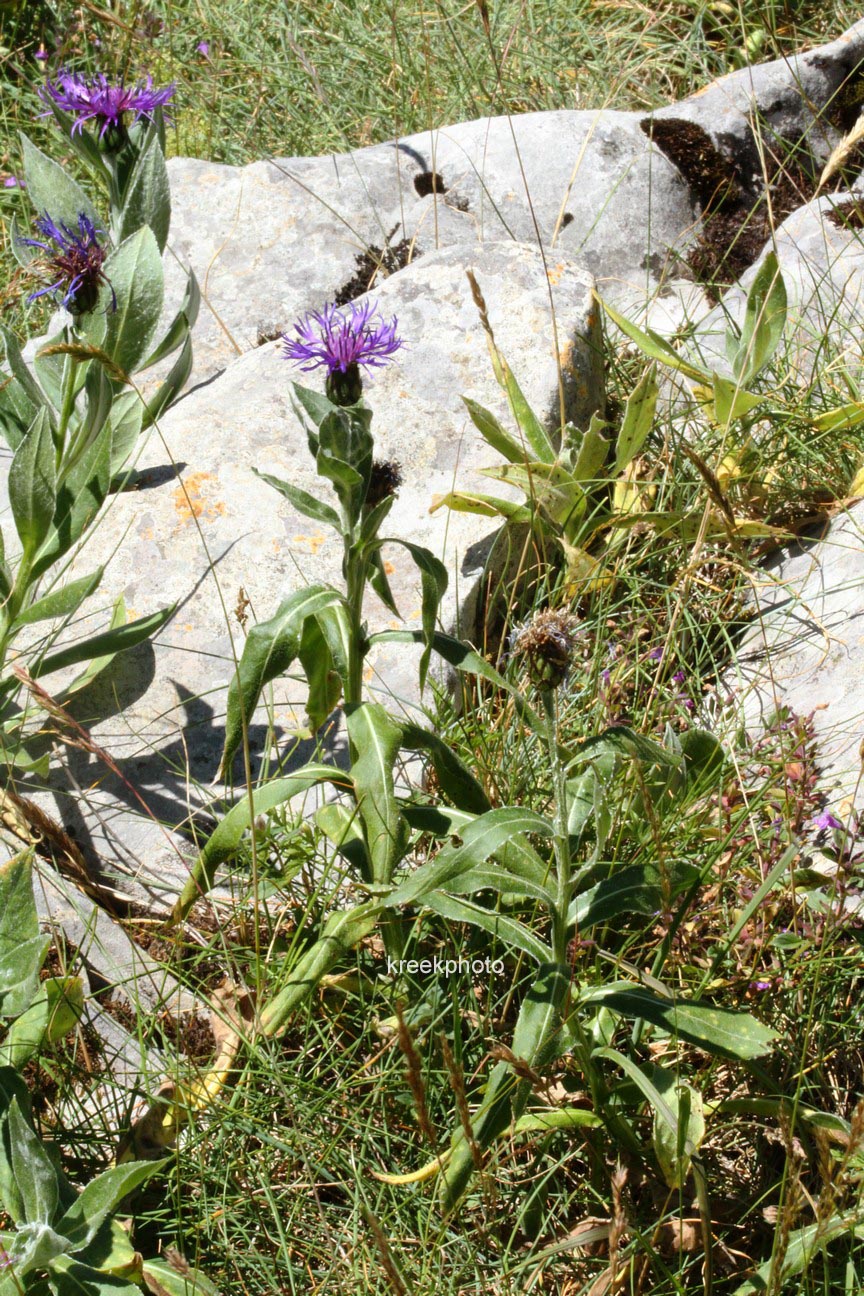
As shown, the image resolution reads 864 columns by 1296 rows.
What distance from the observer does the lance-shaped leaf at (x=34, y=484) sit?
7.84ft

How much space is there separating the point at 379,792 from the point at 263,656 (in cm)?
33

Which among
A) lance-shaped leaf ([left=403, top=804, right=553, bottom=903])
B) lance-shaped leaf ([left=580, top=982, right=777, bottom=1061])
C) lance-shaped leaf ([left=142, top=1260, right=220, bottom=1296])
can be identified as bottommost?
lance-shaped leaf ([left=142, top=1260, right=220, bottom=1296])

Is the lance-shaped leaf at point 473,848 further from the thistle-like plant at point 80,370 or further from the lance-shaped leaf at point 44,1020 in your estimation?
the thistle-like plant at point 80,370

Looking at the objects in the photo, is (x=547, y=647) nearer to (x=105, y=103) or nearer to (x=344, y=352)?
(x=344, y=352)

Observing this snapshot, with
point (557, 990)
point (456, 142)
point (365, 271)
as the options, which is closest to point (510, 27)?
point (456, 142)

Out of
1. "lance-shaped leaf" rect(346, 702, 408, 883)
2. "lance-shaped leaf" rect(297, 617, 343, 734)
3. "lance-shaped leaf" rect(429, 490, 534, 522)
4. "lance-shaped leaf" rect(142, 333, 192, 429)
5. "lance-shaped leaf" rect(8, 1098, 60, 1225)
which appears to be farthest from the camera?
"lance-shaped leaf" rect(429, 490, 534, 522)

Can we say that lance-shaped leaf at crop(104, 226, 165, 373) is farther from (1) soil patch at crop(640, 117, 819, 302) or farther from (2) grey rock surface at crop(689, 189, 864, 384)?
(1) soil patch at crop(640, 117, 819, 302)

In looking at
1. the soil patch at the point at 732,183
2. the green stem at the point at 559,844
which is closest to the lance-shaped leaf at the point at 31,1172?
the green stem at the point at 559,844

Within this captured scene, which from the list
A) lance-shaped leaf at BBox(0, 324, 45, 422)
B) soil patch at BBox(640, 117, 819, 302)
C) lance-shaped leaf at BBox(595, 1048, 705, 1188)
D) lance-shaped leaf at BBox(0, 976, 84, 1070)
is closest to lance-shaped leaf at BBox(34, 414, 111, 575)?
lance-shaped leaf at BBox(0, 324, 45, 422)

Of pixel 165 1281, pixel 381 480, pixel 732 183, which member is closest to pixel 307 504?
pixel 381 480

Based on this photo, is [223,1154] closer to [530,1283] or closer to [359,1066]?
[359,1066]

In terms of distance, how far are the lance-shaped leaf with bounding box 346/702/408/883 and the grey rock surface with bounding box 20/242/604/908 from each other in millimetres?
405

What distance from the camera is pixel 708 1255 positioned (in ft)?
5.38

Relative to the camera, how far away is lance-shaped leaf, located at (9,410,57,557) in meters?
2.39
